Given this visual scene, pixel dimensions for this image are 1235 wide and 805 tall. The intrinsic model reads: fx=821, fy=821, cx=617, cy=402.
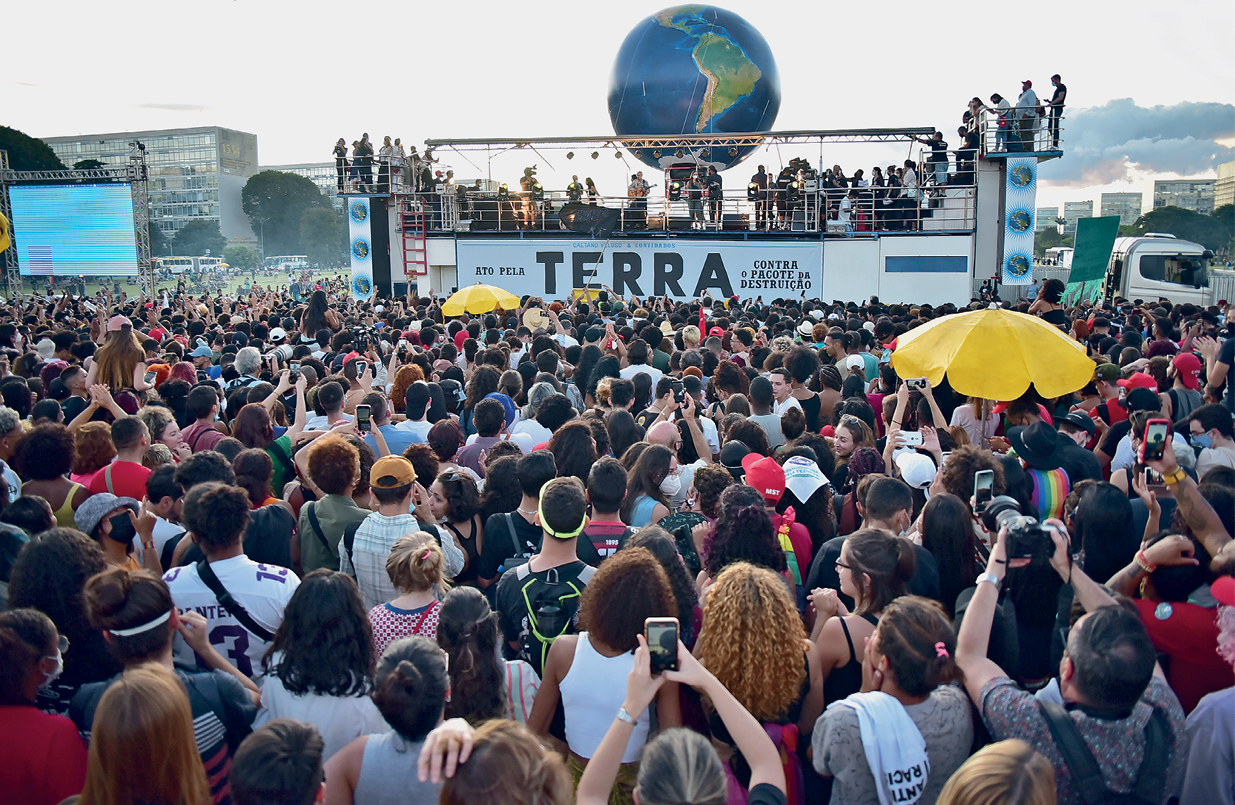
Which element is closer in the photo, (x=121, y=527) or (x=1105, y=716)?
(x=1105, y=716)

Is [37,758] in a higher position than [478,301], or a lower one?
lower

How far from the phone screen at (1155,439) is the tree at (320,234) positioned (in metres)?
106

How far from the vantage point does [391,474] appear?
13.5 ft

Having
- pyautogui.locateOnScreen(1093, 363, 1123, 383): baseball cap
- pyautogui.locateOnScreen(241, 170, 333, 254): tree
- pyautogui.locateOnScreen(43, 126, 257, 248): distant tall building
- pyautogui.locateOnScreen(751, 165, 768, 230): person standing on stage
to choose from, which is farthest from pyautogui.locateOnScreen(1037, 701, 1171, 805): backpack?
pyautogui.locateOnScreen(43, 126, 257, 248): distant tall building

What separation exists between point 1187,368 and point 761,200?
14.7 metres

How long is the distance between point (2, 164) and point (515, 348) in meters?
29.4

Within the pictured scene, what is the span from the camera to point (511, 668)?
317cm

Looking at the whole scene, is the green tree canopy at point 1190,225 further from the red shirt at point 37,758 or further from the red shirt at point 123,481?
the red shirt at point 37,758

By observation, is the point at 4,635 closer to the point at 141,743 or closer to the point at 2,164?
the point at 141,743

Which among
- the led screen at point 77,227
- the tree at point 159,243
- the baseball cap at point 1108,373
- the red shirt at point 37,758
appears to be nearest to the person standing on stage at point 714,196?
the baseball cap at point 1108,373

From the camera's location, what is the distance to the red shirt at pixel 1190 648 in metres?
3.18

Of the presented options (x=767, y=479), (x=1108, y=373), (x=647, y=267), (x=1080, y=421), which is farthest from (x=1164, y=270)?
(x=767, y=479)

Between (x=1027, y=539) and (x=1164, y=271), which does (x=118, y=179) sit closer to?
(x=1027, y=539)

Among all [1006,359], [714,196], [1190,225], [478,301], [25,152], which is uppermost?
[25,152]
